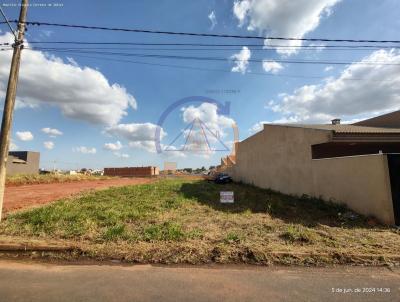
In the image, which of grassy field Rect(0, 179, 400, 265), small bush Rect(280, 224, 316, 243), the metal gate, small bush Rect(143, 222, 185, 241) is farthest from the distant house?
the metal gate

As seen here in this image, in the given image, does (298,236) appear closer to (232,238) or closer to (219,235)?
(232,238)

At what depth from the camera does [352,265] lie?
539 cm

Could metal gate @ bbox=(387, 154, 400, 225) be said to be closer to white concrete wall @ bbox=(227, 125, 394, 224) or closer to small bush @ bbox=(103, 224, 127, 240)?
white concrete wall @ bbox=(227, 125, 394, 224)

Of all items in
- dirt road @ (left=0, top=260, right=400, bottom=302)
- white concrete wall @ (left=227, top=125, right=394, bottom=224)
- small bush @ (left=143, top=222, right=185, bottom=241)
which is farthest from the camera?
white concrete wall @ (left=227, top=125, right=394, bottom=224)

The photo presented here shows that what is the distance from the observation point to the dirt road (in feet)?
13.2

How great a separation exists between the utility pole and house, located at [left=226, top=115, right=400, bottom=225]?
36.8 feet

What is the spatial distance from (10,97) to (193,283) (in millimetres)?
7613

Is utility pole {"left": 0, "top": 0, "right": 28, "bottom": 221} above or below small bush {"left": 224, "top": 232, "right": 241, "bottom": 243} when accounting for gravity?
above

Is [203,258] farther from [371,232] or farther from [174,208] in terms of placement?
[174,208]

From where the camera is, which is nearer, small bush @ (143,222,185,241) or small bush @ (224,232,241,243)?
small bush @ (224,232,241,243)

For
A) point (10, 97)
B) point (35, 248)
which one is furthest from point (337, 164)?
point (10, 97)

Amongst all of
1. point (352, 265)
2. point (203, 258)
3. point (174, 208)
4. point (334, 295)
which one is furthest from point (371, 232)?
point (174, 208)

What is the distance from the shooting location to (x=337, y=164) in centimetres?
1140

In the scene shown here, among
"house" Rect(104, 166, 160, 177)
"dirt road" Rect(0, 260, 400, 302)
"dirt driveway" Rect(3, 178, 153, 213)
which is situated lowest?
"dirt road" Rect(0, 260, 400, 302)
